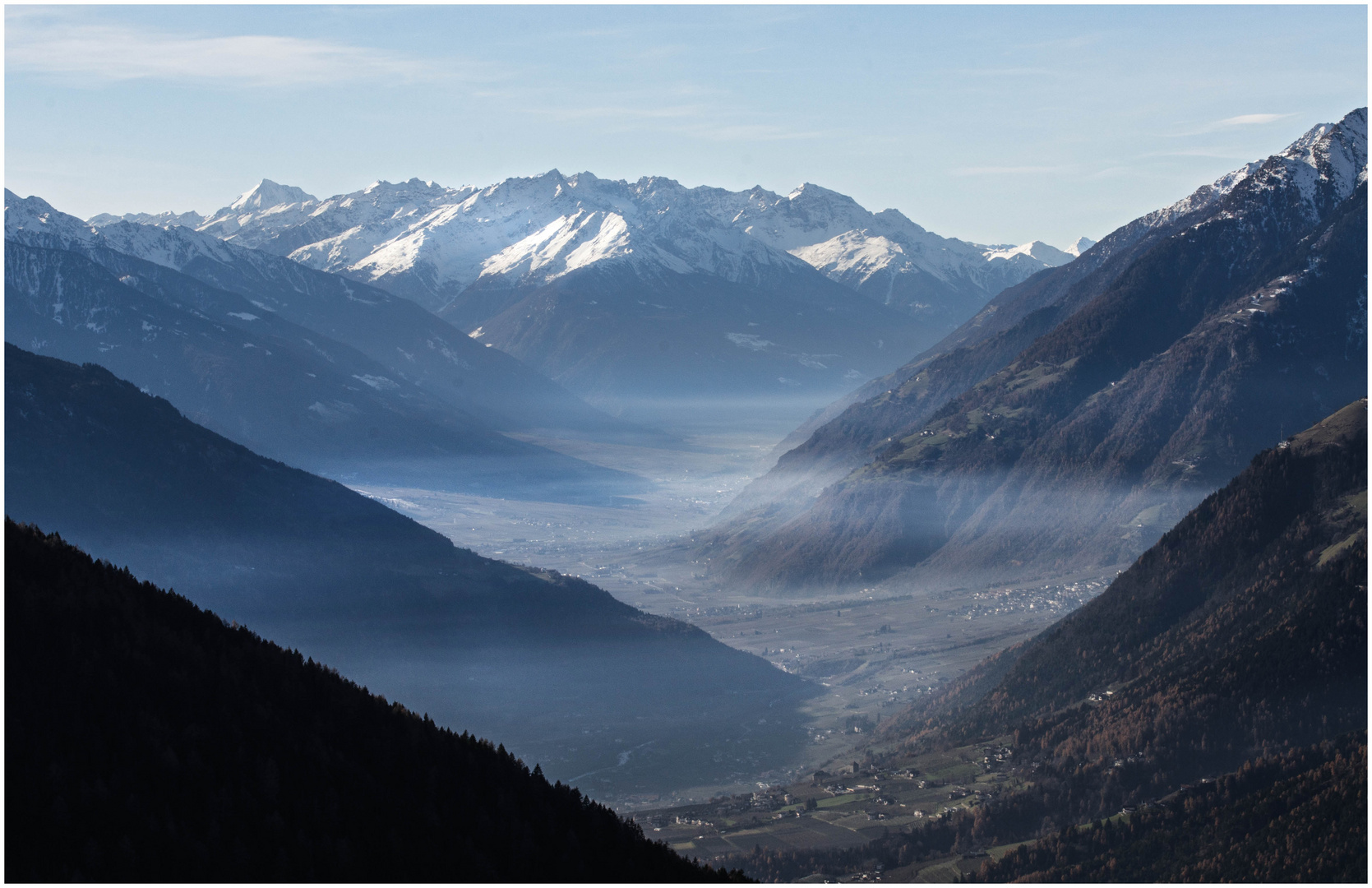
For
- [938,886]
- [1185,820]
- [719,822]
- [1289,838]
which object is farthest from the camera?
[719,822]

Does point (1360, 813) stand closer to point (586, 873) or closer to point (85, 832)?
point (586, 873)

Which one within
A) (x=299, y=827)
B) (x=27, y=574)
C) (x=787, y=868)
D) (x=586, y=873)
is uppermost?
(x=27, y=574)

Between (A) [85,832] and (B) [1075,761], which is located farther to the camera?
(B) [1075,761]

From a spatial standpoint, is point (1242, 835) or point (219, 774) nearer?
point (219, 774)

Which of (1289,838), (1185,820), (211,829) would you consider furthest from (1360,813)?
(211,829)

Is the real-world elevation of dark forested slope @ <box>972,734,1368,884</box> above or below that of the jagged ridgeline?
below

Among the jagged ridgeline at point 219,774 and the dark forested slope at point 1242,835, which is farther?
the dark forested slope at point 1242,835

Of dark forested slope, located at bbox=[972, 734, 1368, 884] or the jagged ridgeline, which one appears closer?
the jagged ridgeline

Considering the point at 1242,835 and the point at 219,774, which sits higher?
the point at 219,774
